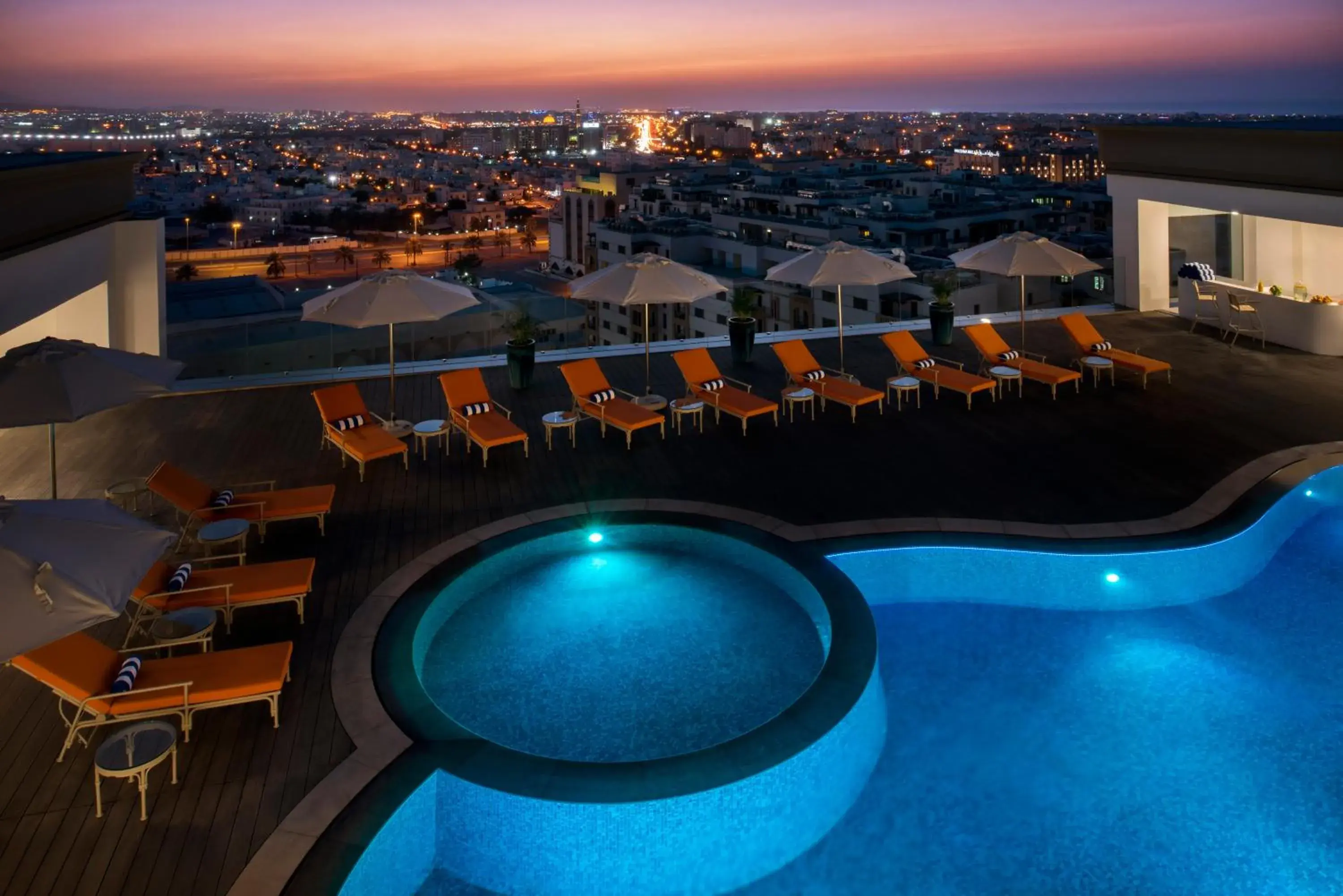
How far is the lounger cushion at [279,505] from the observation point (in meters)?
8.03

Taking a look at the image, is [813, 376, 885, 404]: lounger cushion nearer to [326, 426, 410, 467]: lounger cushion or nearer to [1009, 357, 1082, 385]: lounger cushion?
[1009, 357, 1082, 385]: lounger cushion

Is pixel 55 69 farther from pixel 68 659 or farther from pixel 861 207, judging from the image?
pixel 68 659

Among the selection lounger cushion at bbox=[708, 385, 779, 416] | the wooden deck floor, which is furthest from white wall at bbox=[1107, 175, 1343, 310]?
lounger cushion at bbox=[708, 385, 779, 416]

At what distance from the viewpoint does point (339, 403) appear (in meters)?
10.5

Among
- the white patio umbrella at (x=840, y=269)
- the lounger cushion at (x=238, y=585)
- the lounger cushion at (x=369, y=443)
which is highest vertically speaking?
the white patio umbrella at (x=840, y=269)

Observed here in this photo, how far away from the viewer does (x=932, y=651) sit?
7.08 metres

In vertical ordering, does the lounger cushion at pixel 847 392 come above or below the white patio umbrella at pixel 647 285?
below

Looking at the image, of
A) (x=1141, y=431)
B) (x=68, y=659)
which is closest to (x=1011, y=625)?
(x=1141, y=431)

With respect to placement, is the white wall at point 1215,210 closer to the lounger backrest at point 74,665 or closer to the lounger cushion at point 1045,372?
the lounger cushion at point 1045,372

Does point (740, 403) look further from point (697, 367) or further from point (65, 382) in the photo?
point (65, 382)

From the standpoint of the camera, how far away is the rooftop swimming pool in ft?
16.2

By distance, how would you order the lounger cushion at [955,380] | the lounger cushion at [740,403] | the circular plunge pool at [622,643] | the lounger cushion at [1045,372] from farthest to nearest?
the lounger cushion at [1045,372], the lounger cushion at [955,380], the lounger cushion at [740,403], the circular plunge pool at [622,643]

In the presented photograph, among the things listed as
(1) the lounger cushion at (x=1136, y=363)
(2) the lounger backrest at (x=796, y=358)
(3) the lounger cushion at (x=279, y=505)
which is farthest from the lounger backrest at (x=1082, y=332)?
(3) the lounger cushion at (x=279, y=505)

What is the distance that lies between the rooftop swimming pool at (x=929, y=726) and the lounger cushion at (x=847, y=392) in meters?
3.96
